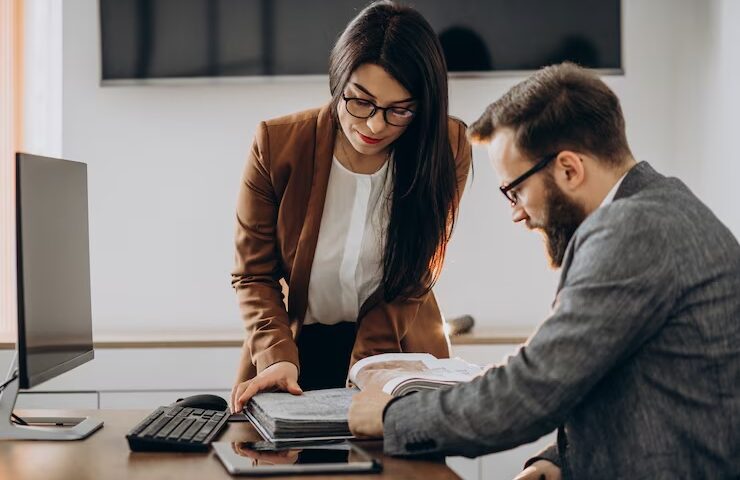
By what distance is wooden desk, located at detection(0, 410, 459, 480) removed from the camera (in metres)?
1.22

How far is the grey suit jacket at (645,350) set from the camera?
1.10 metres

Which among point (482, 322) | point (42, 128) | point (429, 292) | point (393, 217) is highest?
point (42, 128)

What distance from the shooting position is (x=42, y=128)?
130 inches

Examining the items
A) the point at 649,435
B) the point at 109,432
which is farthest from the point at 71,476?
the point at 649,435

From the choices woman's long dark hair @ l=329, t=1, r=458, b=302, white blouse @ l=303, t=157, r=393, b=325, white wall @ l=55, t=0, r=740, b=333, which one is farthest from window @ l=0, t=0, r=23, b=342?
woman's long dark hair @ l=329, t=1, r=458, b=302

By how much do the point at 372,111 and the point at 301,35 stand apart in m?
1.61

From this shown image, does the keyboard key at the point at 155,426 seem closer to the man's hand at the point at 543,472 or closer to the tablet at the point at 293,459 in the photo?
the tablet at the point at 293,459

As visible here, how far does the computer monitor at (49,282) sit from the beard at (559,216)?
771mm

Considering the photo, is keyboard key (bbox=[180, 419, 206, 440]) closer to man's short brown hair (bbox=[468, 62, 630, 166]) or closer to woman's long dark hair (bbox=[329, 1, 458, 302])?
Answer: woman's long dark hair (bbox=[329, 1, 458, 302])

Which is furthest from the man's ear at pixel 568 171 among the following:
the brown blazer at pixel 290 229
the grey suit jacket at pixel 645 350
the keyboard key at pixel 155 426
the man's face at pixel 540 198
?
the keyboard key at pixel 155 426

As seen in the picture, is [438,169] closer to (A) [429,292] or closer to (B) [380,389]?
(A) [429,292]

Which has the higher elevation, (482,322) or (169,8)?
(169,8)

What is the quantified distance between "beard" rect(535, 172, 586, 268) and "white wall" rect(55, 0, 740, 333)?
1937mm

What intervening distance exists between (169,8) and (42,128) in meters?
0.65
